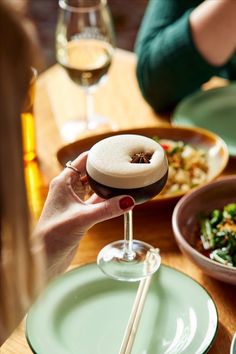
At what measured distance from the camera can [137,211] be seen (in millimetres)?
1286

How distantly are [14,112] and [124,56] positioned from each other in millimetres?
1326

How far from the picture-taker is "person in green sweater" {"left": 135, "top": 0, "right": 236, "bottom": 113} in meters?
1.60

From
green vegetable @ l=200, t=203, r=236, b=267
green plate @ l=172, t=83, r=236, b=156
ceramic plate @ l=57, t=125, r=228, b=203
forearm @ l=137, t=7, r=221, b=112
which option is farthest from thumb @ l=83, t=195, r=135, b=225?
forearm @ l=137, t=7, r=221, b=112

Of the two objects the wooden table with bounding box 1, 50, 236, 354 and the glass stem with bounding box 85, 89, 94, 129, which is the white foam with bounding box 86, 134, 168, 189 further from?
the glass stem with bounding box 85, 89, 94, 129

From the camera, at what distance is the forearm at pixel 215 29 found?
1.58 meters

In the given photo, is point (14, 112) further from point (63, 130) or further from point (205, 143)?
point (63, 130)

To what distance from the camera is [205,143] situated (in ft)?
4.75

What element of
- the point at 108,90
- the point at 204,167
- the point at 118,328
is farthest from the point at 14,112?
the point at 108,90

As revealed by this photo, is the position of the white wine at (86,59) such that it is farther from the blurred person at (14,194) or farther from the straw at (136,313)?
the blurred person at (14,194)

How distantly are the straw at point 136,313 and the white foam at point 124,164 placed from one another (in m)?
0.21

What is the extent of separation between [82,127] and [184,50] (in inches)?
11.8

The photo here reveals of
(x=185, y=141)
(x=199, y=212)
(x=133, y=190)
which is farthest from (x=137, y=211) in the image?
(x=133, y=190)

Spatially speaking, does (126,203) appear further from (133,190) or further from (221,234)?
(221,234)

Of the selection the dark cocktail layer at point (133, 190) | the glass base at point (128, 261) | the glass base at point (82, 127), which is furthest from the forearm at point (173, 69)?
the dark cocktail layer at point (133, 190)
